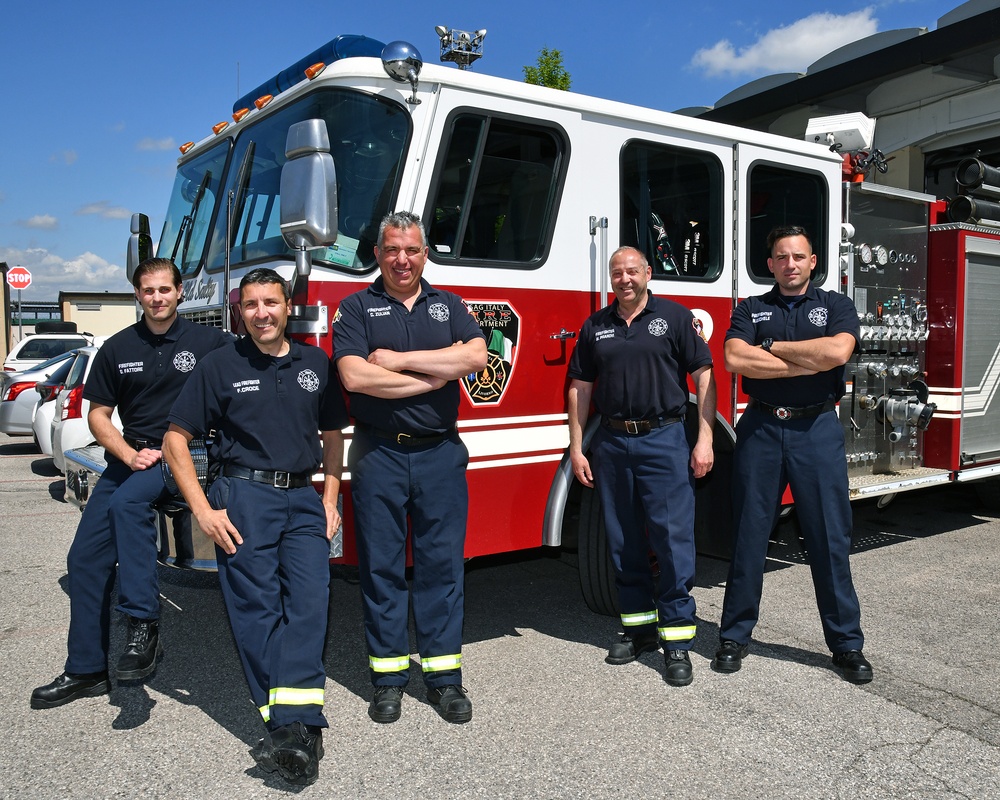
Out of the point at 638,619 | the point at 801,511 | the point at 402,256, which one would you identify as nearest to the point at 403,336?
the point at 402,256

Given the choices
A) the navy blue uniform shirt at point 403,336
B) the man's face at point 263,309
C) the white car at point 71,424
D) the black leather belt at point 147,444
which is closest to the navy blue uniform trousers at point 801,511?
the navy blue uniform shirt at point 403,336

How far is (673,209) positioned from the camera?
177 inches

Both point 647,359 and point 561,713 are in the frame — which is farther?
point 647,359

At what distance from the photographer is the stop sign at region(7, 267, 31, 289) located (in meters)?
17.8

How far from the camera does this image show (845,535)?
3.93m

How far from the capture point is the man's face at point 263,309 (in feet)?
10.3

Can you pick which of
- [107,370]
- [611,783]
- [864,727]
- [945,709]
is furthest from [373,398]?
[945,709]

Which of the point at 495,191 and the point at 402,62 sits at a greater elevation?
the point at 402,62

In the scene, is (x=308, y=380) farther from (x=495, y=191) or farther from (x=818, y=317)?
(x=818, y=317)

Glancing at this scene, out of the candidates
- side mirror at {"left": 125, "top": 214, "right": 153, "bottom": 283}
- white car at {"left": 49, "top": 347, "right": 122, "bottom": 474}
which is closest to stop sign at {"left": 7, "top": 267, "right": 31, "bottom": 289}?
white car at {"left": 49, "top": 347, "right": 122, "bottom": 474}

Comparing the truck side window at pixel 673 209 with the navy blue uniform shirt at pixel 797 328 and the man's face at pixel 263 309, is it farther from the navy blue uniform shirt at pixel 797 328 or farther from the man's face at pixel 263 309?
the man's face at pixel 263 309

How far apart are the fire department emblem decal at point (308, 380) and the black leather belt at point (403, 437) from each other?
1.07ft

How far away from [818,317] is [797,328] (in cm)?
10

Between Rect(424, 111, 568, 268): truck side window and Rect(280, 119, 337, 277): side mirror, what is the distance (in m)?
0.53
